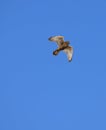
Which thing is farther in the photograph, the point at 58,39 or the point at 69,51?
the point at 69,51

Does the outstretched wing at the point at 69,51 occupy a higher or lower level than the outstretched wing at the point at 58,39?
lower

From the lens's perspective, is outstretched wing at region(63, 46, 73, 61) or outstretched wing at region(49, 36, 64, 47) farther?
outstretched wing at region(63, 46, 73, 61)

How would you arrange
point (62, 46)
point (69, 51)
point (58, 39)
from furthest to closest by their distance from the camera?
point (69, 51) → point (62, 46) → point (58, 39)

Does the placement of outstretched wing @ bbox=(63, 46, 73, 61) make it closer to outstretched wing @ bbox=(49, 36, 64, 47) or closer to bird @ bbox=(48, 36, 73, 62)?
bird @ bbox=(48, 36, 73, 62)

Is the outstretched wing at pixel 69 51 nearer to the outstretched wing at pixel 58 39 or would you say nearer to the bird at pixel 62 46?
the bird at pixel 62 46

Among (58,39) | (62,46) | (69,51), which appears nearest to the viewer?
(58,39)

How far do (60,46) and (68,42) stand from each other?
67 centimetres

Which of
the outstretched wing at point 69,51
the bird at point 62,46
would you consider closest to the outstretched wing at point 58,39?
the bird at point 62,46

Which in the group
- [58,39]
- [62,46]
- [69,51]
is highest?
[58,39]

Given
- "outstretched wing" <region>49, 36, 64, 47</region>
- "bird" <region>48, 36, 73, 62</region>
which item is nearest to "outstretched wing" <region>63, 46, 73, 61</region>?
"bird" <region>48, 36, 73, 62</region>

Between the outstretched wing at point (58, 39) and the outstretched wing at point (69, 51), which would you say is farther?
the outstretched wing at point (69, 51)

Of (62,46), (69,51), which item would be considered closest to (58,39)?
(62,46)

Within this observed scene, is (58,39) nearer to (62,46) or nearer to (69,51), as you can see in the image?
(62,46)

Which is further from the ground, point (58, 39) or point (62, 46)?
point (58, 39)
